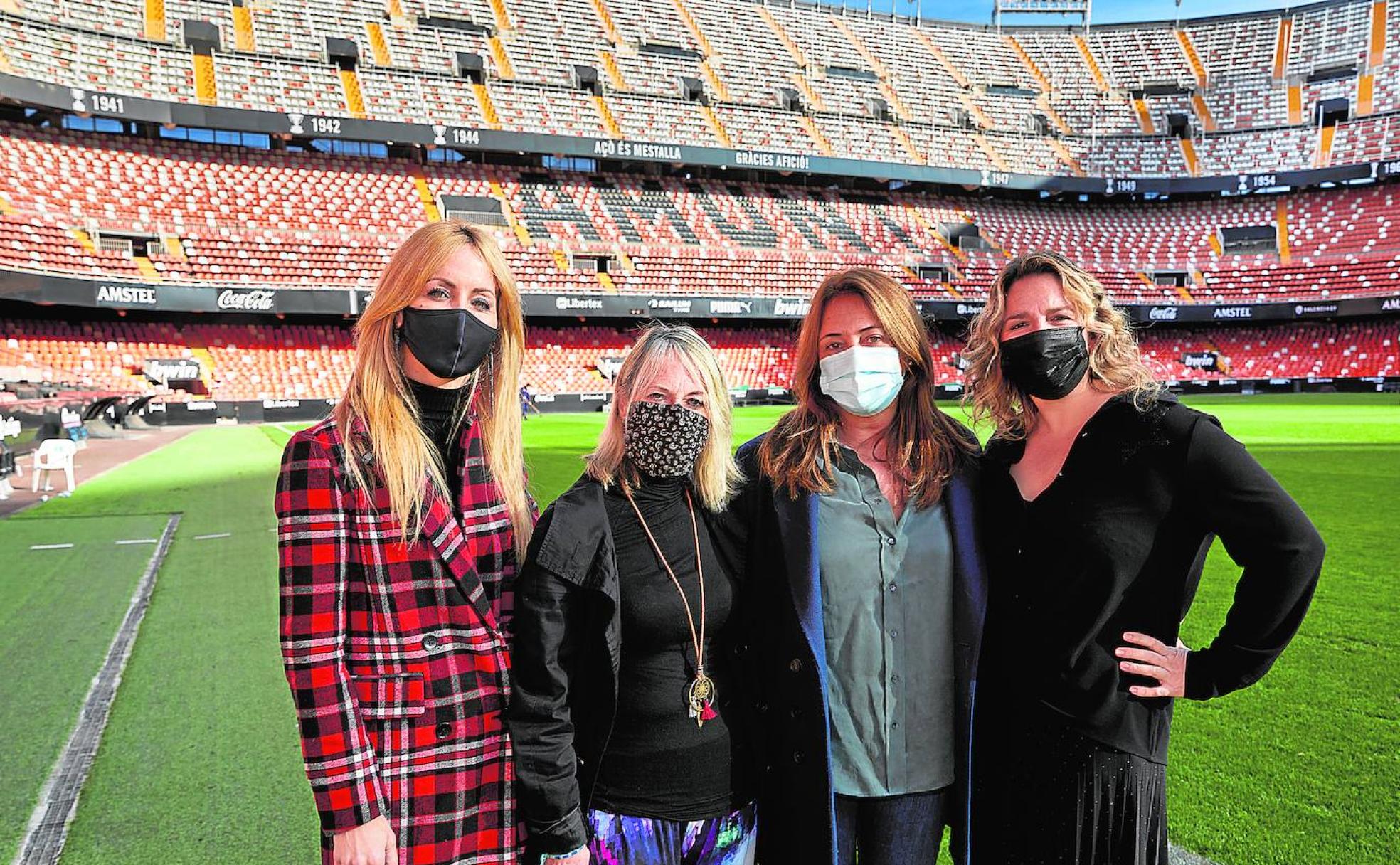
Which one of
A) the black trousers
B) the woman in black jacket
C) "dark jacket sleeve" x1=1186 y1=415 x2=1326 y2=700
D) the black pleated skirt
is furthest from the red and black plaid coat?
"dark jacket sleeve" x1=1186 y1=415 x2=1326 y2=700

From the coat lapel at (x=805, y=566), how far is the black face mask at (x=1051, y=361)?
724 mm

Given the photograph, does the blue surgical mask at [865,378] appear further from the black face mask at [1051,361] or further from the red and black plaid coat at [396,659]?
the red and black plaid coat at [396,659]

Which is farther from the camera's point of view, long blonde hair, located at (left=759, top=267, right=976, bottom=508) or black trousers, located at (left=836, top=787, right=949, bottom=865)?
long blonde hair, located at (left=759, top=267, right=976, bottom=508)

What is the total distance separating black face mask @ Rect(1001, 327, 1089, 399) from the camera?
7.55ft

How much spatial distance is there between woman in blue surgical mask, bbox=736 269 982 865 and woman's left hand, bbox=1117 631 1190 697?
36cm

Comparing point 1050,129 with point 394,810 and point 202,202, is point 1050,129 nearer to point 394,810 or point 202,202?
point 202,202

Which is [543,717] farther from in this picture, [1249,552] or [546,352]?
[546,352]

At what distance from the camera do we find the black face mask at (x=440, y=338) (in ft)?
6.75

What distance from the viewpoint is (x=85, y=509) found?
10.6 metres

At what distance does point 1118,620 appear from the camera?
6.59 ft

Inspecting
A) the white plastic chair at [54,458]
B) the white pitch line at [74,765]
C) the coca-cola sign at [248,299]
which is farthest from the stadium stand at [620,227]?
Answer: the white pitch line at [74,765]

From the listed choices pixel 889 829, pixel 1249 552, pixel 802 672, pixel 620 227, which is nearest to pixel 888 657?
pixel 802 672

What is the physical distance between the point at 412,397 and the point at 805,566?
1.09 meters

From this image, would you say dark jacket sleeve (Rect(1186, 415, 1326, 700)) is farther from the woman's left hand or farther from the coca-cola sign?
the coca-cola sign
